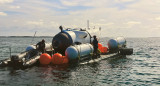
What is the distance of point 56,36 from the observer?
2603cm

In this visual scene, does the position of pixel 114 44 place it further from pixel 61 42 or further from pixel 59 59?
pixel 59 59

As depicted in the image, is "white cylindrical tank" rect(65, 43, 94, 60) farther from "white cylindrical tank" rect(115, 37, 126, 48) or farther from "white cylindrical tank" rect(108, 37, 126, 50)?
"white cylindrical tank" rect(115, 37, 126, 48)

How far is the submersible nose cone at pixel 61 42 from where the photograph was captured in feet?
83.1

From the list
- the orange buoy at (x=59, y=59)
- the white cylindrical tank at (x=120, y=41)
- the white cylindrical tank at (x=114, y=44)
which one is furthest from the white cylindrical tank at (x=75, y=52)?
the white cylindrical tank at (x=120, y=41)

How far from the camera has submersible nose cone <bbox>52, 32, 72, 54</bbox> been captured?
998 inches

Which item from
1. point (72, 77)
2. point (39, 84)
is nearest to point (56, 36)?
point (72, 77)

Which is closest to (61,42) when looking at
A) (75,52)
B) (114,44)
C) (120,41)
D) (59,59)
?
(59,59)

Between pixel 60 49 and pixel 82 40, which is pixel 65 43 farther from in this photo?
pixel 82 40

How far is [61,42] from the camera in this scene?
25484 mm

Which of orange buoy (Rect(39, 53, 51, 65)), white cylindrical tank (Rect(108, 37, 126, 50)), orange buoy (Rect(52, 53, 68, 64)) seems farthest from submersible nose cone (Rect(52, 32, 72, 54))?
white cylindrical tank (Rect(108, 37, 126, 50))

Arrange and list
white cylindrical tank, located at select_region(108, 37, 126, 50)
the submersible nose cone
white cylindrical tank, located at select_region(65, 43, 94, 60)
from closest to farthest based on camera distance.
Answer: white cylindrical tank, located at select_region(65, 43, 94, 60)
the submersible nose cone
white cylindrical tank, located at select_region(108, 37, 126, 50)

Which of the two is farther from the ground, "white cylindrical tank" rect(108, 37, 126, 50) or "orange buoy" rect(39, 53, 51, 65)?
"white cylindrical tank" rect(108, 37, 126, 50)

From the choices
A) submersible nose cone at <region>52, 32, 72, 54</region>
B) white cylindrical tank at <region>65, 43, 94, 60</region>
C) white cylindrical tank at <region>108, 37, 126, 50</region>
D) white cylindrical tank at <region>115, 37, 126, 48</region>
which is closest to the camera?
white cylindrical tank at <region>65, 43, 94, 60</region>

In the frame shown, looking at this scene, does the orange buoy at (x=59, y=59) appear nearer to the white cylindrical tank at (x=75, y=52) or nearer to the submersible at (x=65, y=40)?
the white cylindrical tank at (x=75, y=52)
